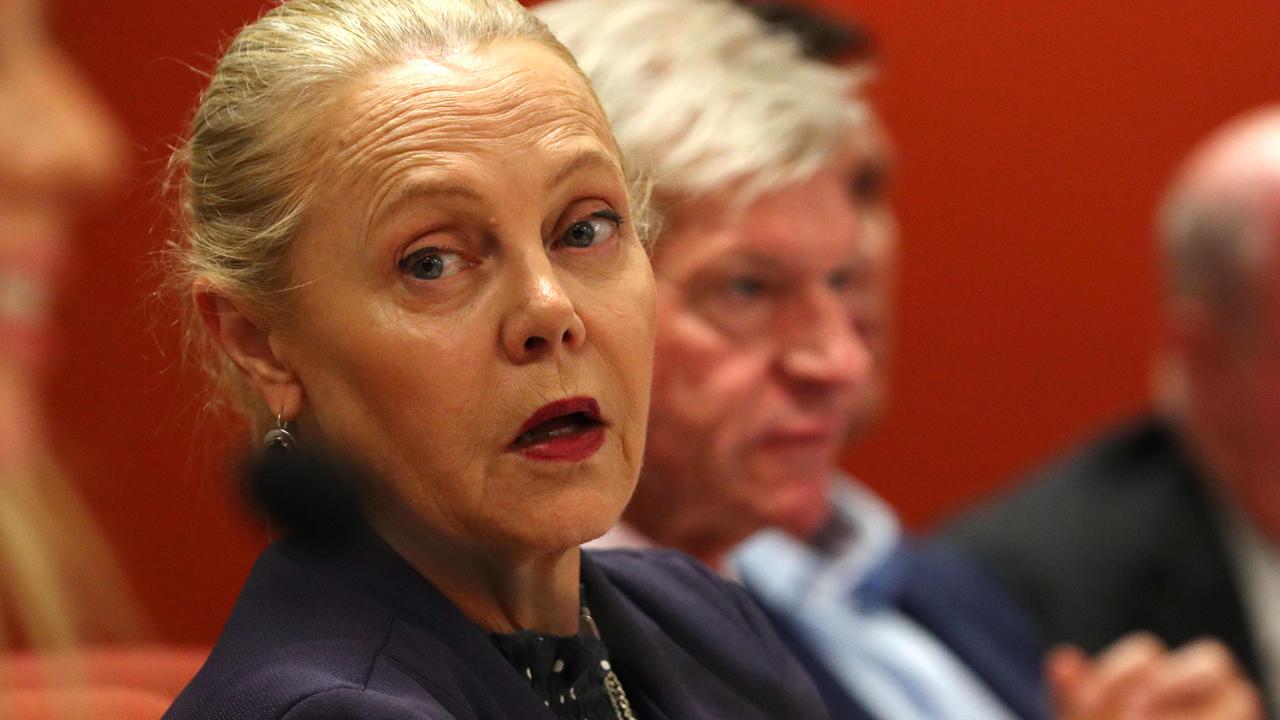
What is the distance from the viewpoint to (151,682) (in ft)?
3.90

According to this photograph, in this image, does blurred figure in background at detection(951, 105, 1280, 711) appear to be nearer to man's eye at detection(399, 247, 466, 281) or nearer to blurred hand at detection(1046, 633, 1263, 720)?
blurred hand at detection(1046, 633, 1263, 720)

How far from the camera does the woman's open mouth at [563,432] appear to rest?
0.85 m

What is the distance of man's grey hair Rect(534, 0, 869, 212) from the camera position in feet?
5.17

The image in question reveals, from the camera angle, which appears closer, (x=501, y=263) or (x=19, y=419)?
(x=501, y=263)

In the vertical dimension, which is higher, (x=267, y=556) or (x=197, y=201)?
(x=197, y=201)

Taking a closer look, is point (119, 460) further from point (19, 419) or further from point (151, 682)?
point (151, 682)

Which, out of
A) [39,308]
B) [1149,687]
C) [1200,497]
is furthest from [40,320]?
[1200,497]

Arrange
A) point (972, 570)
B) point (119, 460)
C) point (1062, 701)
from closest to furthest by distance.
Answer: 1. point (1062, 701)
2. point (119, 460)
3. point (972, 570)

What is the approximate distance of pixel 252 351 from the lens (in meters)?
0.90

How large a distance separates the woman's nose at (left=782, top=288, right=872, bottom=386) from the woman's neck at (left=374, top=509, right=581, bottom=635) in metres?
0.77

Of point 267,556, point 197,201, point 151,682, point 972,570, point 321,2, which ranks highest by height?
point 321,2

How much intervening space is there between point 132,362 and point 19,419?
0.19m

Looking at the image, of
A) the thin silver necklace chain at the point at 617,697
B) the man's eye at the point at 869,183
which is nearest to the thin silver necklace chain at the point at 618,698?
the thin silver necklace chain at the point at 617,697

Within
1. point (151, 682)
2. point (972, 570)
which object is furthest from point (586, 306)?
point (972, 570)
